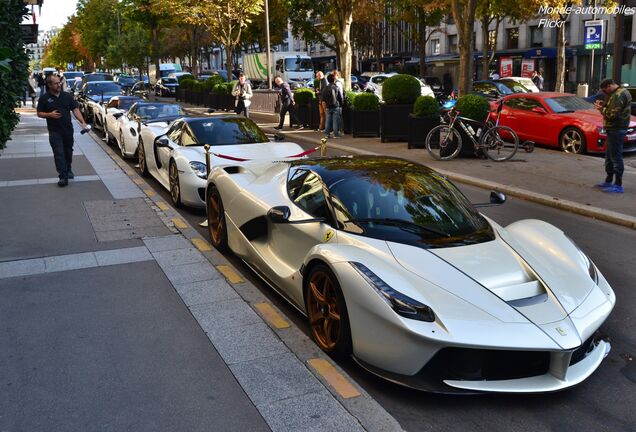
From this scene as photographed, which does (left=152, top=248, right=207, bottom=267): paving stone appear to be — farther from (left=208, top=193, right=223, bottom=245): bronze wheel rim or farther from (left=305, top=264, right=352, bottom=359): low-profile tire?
(left=305, top=264, right=352, bottom=359): low-profile tire

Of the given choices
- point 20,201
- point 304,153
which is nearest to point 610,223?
point 304,153

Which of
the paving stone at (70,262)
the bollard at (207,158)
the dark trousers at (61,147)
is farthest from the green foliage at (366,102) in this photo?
the paving stone at (70,262)

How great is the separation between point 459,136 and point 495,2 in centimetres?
2379

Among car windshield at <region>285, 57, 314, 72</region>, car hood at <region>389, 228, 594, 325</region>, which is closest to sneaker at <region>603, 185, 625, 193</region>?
car hood at <region>389, 228, 594, 325</region>

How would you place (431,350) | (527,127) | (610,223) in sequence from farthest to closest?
(527,127), (610,223), (431,350)

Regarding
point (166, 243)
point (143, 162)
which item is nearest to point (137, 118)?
point (143, 162)

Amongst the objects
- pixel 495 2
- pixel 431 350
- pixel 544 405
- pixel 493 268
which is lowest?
pixel 544 405

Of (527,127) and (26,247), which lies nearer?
(26,247)

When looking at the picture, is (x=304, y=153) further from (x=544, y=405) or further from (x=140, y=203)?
(x=544, y=405)

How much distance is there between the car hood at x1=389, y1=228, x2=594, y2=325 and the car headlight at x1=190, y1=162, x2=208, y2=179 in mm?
5163

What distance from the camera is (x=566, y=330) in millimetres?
3877

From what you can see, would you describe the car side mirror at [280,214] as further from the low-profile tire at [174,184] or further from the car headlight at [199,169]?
the low-profile tire at [174,184]

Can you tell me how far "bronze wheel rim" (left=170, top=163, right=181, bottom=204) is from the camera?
9.62 m

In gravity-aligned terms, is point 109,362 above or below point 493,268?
below
